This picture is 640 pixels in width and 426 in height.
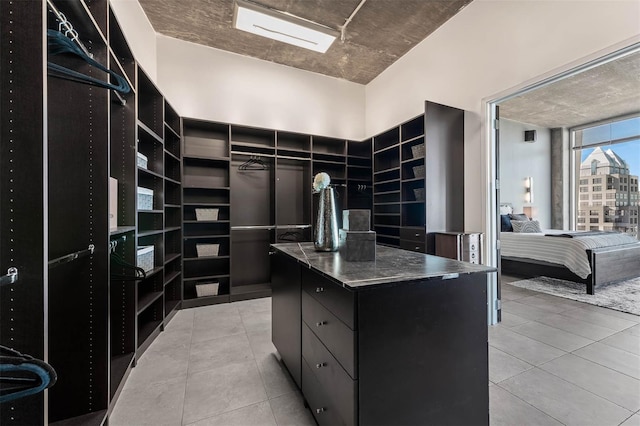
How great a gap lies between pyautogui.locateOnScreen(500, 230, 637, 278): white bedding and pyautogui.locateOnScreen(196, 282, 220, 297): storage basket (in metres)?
4.94

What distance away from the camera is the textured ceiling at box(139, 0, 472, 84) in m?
2.97

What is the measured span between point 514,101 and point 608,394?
5.51 m

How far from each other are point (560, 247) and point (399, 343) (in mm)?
4362

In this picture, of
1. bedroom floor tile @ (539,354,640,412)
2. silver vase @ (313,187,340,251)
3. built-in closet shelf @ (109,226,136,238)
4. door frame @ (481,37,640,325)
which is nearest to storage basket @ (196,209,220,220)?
built-in closet shelf @ (109,226,136,238)

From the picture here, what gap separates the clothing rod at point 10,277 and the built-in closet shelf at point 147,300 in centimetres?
143

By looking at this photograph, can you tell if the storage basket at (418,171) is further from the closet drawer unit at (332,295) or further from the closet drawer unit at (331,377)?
the closet drawer unit at (331,377)

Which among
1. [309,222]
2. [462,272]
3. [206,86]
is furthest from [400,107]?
[462,272]

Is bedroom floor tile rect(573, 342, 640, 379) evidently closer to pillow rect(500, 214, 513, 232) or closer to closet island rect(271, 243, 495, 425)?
closet island rect(271, 243, 495, 425)

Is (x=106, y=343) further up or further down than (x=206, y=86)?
further down

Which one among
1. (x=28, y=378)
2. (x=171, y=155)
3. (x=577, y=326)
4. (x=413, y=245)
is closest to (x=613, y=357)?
(x=577, y=326)

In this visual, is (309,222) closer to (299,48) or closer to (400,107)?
(400,107)

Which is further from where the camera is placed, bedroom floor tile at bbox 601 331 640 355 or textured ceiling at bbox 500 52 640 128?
textured ceiling at bbox 500 52 640 128

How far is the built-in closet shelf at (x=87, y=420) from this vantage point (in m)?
1.31

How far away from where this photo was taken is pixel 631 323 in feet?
8.66
